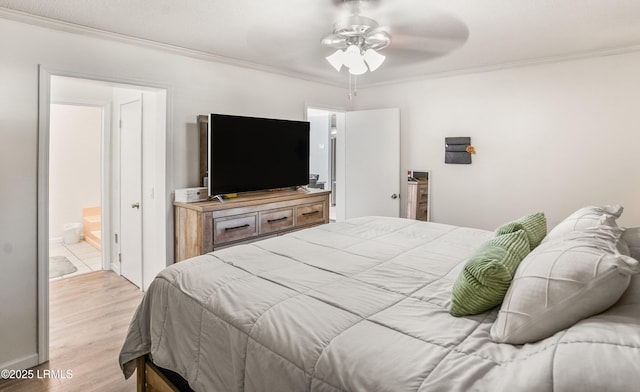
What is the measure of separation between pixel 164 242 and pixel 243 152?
3.62 ft

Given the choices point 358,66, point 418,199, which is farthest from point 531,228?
point 418,199

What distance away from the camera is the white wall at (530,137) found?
10.4 ft

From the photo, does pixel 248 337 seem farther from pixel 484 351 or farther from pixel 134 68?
pixel 134 68

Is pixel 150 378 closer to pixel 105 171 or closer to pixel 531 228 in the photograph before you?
pixel 531 228

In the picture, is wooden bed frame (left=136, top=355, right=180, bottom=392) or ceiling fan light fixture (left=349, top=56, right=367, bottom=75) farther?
ceiling fan light fixture (left=349, top=56, right=367, bottom=75)

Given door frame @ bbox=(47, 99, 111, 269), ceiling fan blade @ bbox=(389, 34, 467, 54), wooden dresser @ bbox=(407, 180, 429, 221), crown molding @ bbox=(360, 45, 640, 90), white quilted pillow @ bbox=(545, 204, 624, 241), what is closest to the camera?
white quilted pillow @ bbox=(545, 204, 624, 241)

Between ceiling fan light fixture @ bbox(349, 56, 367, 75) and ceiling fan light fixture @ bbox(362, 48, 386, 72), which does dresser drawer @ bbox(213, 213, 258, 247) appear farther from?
ceiling fan light fixture @ bbox(362, 48, 386, 72)

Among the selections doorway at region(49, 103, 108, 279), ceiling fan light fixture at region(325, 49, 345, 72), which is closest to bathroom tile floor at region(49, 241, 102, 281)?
doorway at region(49, 103, 108, 279)

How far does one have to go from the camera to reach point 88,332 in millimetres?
2857

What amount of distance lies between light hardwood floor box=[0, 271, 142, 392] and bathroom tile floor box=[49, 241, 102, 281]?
27cm

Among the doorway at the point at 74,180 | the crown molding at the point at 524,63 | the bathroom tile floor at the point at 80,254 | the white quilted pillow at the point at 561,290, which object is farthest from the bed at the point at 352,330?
the doorway at the point at 74,180

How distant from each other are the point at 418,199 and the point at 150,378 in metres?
3.40

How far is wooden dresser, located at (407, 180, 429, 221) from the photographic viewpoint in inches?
171

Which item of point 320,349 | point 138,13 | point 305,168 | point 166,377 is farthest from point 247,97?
point 320,349
